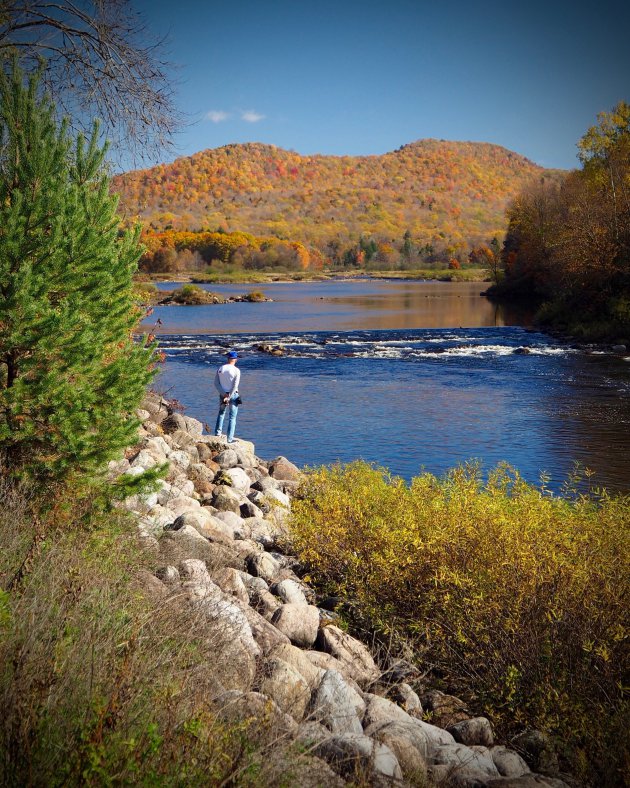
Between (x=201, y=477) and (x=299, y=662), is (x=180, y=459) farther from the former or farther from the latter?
(x=299, y=662)

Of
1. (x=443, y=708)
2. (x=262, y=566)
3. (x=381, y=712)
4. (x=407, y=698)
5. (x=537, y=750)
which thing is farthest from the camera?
(x=262, y=566)

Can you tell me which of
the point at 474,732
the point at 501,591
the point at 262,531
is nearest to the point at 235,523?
the point at 262,531

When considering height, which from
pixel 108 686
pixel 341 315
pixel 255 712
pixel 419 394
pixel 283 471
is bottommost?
pixel 419 394

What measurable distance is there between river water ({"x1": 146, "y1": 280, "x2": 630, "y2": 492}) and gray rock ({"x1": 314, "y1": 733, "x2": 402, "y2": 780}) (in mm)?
7880

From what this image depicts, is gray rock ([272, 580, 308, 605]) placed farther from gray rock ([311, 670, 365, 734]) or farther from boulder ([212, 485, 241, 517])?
boulder ([212, 485, 241, 517])

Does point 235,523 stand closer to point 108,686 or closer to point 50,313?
point 50,313

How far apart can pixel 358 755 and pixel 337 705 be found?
0.93m

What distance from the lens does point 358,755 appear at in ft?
14.5

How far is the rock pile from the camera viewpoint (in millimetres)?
4691

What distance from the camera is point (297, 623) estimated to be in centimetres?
666

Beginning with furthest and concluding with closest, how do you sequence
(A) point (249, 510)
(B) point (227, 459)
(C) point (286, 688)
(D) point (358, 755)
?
1. (B) point (227, 459)
2. (A) point (249, 510)
3. (C) point (286, 688)
4. (D) point (358, 755)

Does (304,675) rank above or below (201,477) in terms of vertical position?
above

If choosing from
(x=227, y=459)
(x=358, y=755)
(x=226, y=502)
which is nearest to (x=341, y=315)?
(x=227, y=459)

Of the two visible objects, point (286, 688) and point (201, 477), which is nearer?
point (286, 688)
